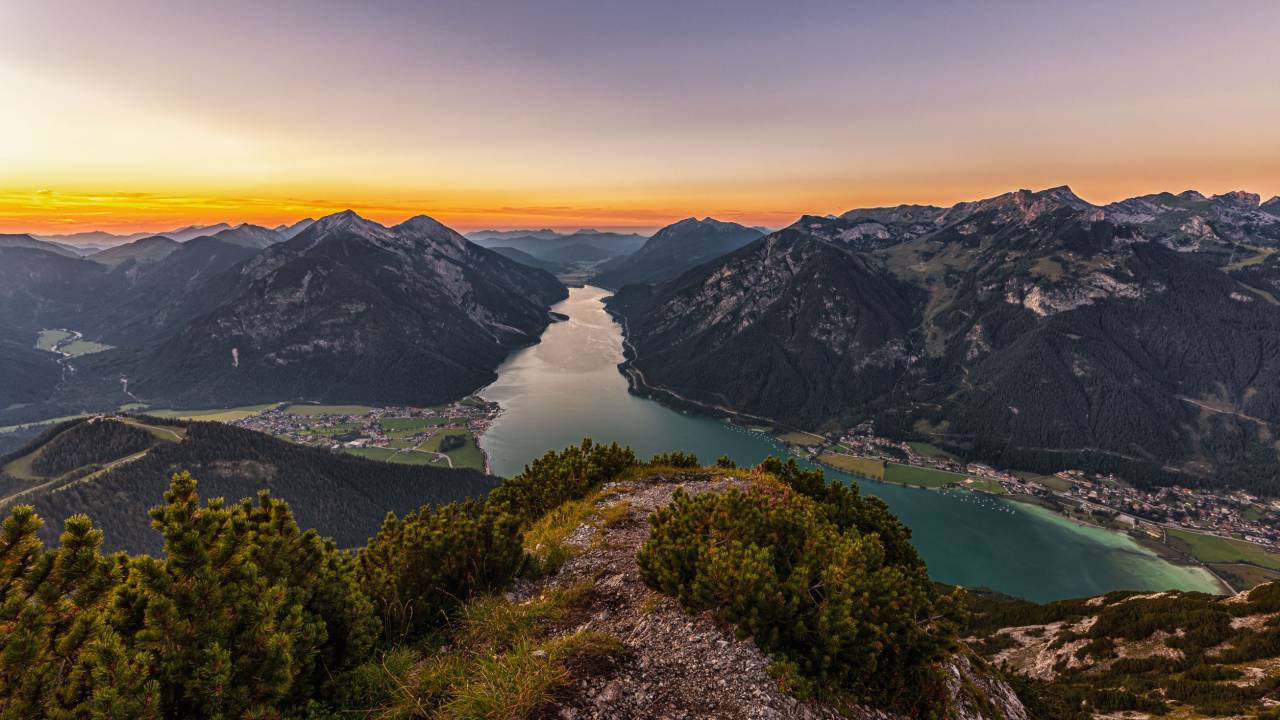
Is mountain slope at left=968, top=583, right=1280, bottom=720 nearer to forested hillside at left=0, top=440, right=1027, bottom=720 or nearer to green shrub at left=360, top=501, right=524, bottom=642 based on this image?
forested hillside at left=0, top=440, right=1027, bottom=720

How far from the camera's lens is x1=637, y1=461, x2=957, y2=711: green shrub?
12.1 m

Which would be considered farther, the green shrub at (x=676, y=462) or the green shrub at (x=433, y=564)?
the green shrub at (x=676, y=462)

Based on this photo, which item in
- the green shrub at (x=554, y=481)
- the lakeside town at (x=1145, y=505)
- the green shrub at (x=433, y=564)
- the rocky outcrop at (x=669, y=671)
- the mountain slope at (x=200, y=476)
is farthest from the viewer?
the lakeside town at (x=1145, y=505)

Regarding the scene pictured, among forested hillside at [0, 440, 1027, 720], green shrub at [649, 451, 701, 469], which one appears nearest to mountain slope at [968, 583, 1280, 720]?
forested hillside at [0, 440, 1027, 720]

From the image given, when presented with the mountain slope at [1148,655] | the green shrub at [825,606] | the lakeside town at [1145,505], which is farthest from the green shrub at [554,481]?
the lakeside town at [1145,505]

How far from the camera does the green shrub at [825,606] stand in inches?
475

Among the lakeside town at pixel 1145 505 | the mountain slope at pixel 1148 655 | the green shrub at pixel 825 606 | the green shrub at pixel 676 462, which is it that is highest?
the green shrub at pixel 825 606

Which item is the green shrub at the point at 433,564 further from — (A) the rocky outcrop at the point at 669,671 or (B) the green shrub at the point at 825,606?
(B) the green shrub at the point at 825,606

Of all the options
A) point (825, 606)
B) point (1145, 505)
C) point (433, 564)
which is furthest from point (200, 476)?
point (1145, 505)

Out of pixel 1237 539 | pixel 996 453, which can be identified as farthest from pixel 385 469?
pixel 1237 539

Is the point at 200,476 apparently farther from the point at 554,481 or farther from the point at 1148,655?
the point at 1148,655

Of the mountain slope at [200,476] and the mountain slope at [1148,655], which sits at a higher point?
the mountain slope at [1148,655]

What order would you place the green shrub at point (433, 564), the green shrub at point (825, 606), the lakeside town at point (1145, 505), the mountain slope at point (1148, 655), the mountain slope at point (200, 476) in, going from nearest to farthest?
the green shrub at point (825, 606) → the green shrub at point (433, 564) → the mountain slope at point (1148, 655) → the mountain slope at point (200, 476) → the lakeside town at point (1145, 505)

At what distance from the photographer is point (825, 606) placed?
39.2ft
